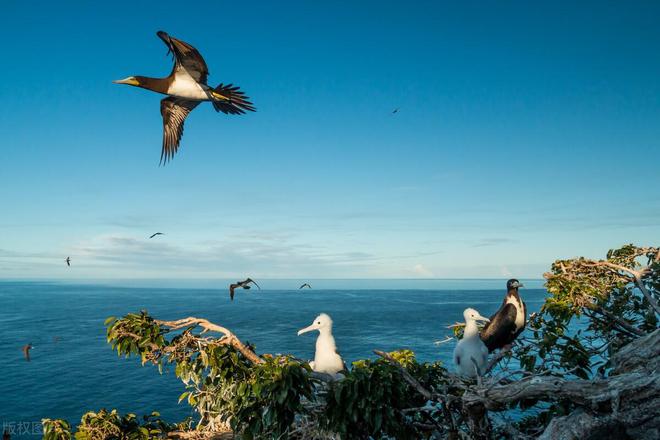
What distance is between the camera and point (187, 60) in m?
5.96

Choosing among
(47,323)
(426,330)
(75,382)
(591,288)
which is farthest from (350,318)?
(591,288)

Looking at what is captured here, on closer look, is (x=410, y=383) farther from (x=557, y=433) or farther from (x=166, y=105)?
(x=166, y=105)

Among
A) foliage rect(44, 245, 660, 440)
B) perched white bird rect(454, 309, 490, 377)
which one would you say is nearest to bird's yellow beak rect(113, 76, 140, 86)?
foliage rect(44, 245, 660, 440)

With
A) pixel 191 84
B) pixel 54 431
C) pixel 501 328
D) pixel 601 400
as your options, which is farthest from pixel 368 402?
pixel 54 431

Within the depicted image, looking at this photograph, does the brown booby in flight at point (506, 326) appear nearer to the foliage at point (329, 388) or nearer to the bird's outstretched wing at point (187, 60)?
the foliage at point (329, 388)

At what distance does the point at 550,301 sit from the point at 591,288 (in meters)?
1.51

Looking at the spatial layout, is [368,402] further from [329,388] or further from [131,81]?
[131,81]

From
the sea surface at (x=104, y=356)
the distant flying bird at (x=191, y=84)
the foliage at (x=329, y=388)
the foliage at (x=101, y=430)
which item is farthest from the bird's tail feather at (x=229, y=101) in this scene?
the sea surface at (x=104, y=356)

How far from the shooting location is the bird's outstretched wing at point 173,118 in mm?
7574

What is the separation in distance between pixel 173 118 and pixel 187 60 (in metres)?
2.04

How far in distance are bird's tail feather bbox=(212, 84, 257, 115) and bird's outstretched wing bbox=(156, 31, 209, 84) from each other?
0.94ft

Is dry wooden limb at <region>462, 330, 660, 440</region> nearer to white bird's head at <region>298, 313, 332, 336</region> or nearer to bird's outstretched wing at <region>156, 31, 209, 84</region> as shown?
white bird's head at <region>298, 313, 332, 336</region>

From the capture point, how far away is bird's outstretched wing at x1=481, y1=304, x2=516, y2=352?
839cm

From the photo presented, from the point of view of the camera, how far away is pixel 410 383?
6.08m
